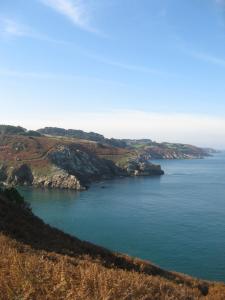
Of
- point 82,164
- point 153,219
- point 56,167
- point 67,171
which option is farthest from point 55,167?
point 153,219

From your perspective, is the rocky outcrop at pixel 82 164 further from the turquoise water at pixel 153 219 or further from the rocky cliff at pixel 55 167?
the turquoise water at pixel 153 219

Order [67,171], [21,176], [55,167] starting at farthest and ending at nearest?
[55,167]
[67,171]
[21,176]

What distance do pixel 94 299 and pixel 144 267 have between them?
15.8m

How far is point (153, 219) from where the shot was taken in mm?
88875

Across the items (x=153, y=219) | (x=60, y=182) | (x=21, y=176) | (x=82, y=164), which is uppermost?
(x=82, y=164)

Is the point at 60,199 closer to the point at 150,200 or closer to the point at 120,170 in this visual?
the point at 150,200

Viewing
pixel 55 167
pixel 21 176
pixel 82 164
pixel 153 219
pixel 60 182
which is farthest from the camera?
pixel 82 164

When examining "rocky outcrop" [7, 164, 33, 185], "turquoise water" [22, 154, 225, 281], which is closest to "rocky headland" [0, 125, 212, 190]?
"rocky outcrop" [7, 164, 33, 185]

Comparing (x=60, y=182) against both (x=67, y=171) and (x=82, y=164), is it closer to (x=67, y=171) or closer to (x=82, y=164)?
(x=67, y=171)

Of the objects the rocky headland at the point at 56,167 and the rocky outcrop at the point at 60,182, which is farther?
the rocky headland at the point at 56,167

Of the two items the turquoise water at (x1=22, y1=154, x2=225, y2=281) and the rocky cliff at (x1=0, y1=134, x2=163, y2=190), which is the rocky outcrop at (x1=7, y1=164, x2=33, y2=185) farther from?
the turquoise water at (x1=22, y1=154, x2=225, y2=281)

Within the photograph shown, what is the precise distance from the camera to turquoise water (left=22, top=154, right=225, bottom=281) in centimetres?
6125

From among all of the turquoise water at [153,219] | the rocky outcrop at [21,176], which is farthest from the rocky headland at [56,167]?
the turquoise water at [153,219]

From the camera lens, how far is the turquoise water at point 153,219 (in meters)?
61.2
